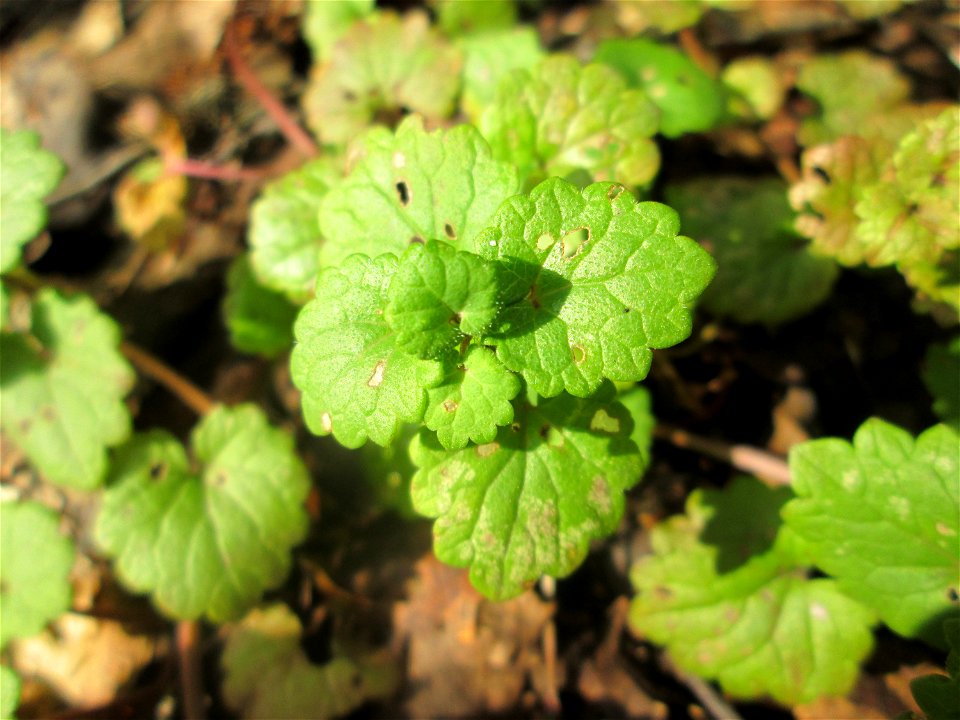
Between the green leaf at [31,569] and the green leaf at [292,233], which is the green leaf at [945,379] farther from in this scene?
the green leaf at [31,569]

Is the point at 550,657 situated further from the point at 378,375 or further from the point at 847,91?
the point at 847,91

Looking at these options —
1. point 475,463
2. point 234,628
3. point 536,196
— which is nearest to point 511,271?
point 536,196

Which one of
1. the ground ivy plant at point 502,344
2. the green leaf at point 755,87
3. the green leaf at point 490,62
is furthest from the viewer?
the green leaf at point 755,87

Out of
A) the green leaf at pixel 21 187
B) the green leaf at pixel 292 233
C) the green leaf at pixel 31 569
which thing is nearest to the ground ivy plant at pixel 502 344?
the green leaf at pixel 292 233

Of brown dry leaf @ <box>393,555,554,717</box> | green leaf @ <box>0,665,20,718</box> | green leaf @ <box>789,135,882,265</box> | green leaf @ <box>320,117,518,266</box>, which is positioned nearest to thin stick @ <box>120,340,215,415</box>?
green leaf @ <box>0,665,20,718</box>

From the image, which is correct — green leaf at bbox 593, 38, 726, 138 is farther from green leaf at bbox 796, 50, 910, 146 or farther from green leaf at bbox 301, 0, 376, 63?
green leaf at bbox 301, 0, 376, 63

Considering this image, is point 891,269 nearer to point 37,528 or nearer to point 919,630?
point 919,630

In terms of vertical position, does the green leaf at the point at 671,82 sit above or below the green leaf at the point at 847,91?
above

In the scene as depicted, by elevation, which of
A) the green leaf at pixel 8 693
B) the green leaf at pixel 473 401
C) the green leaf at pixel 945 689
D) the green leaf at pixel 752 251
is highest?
the green leaf at pixel 473 401
